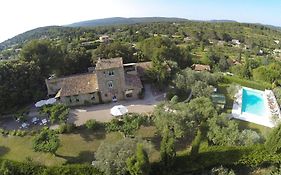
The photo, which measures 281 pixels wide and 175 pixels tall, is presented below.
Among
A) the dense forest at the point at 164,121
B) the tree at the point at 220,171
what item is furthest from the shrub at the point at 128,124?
the tree at the point at 220,171

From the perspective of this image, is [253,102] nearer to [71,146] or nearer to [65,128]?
[71,146]

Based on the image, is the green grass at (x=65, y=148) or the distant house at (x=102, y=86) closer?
the green grass at (x=65, y=148)

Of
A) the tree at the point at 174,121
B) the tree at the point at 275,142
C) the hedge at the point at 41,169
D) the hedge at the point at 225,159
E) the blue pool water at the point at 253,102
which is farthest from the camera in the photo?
the blue pool water at the point at 253,102

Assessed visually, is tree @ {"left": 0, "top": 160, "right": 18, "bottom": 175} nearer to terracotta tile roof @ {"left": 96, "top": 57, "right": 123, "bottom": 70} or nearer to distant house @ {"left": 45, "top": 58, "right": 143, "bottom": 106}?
distant house @ {"left": 45, "top": 58, "right": 143, "bottom": 106}

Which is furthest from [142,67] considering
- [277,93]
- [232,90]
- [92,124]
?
[277,93]

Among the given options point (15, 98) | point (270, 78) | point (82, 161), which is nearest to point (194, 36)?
point (270, 78)

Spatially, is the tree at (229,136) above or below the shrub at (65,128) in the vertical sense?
above

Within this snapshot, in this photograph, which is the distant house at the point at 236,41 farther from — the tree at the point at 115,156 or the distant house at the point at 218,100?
the tree at the point at 115,156
